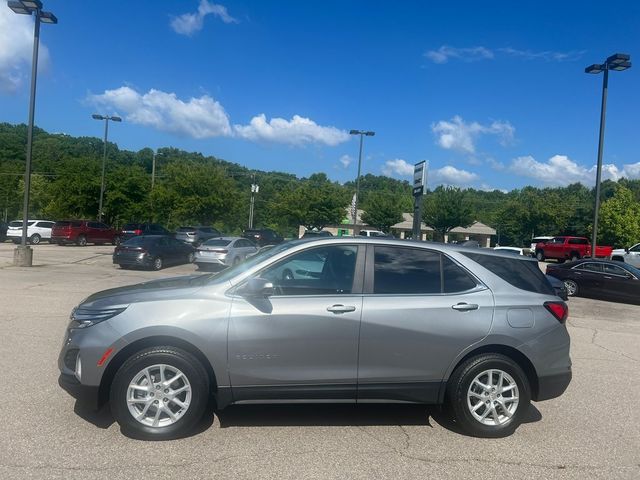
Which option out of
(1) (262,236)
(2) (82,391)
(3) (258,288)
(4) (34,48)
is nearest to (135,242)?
(4) (34,48)

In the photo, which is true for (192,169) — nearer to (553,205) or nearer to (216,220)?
(216,220)

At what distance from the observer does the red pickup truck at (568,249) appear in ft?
120

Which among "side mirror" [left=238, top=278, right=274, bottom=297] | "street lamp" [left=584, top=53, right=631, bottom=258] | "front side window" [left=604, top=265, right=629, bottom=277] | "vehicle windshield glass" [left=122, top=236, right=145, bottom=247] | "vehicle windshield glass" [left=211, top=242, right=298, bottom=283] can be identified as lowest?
"vehicle windshield glass" [left=122, top=236, right=145, bottom=247]

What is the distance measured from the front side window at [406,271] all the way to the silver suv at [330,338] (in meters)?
0.01

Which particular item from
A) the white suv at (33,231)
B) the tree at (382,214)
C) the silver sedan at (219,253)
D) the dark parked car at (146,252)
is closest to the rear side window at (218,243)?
the silver sedan at (219,253)

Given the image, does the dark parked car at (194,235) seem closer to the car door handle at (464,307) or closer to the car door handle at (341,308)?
the car door handle at (341,308)

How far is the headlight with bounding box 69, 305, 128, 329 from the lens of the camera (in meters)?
4.38

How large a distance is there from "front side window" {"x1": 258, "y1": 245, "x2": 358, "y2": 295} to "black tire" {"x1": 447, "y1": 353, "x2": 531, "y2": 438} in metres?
1.24

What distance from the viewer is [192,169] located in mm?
46812

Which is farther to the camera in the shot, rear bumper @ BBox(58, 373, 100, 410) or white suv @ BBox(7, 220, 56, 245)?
white suv @ BBox(7, 220, 56, 245)

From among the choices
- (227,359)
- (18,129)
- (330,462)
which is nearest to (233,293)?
(227,359)

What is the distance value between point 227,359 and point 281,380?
0.48 meters

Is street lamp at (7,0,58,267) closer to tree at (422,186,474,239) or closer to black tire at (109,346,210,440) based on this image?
black tire at (109,346,210,440)

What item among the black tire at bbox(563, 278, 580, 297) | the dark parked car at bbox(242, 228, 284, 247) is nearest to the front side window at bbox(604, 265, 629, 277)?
the black tire at bbox(563, 278, 580, 297)
